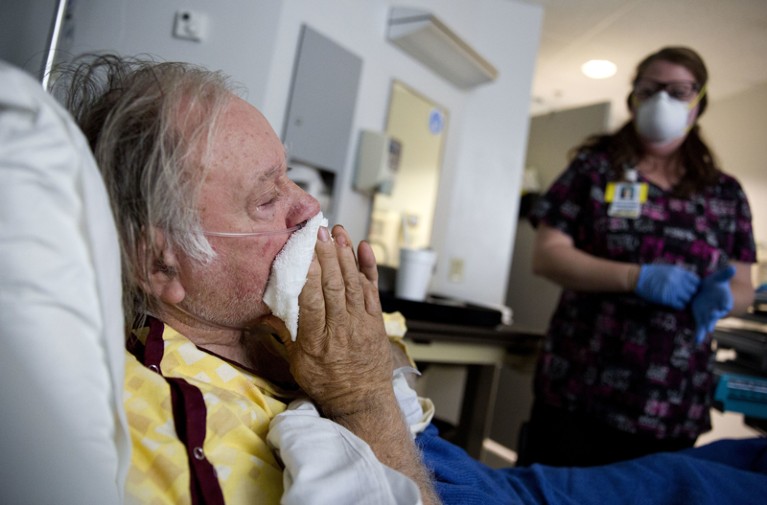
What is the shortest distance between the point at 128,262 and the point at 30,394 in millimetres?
252

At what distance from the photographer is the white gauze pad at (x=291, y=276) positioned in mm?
722

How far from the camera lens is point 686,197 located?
1596 millimetres

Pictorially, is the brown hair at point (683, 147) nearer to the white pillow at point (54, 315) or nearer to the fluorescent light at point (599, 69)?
the white pillow at point (54, 315)

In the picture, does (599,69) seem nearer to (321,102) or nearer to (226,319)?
(321,102)

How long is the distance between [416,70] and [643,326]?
60.5 inches

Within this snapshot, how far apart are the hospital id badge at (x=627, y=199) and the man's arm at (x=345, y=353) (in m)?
1.11

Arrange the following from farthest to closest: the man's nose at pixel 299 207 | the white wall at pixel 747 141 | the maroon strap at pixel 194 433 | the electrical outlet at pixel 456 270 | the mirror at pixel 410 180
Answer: the white wall at pixel 747 141 < the electrical outlet at pixel 456 270 < the mirror at pixel 410 180 < the man's nose at pixel 299 207 < the maroon strap at pixel 194 433

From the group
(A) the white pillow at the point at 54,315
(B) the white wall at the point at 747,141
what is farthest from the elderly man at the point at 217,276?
(B) the white wall at the point at 747,141

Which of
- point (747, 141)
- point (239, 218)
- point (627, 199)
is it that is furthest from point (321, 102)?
point (747, 141)

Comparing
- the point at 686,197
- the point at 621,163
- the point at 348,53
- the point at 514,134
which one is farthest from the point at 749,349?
the point at 348,53

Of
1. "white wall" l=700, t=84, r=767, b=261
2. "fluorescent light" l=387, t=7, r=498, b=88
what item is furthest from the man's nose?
"white wall" l=700, t=84, r=767, b=261

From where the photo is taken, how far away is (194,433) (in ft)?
1.97

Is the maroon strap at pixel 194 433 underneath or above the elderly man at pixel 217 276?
underneath

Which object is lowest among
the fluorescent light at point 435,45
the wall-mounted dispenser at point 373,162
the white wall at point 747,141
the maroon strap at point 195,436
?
the maroon strap at point 195,436
